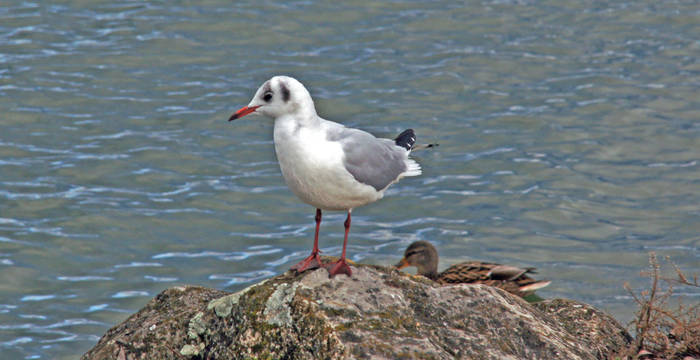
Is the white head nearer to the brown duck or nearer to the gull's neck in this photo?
the gull's neck

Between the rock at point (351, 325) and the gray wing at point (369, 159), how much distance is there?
64 cm

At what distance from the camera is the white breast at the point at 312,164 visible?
596cm

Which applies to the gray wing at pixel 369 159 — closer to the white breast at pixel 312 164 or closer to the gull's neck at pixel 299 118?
the white breast at pixel 312 164

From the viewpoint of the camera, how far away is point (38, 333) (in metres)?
9.73

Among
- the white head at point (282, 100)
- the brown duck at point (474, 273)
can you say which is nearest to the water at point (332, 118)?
the brown duck at point (474, 273)

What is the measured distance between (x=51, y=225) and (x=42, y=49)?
7.55 m

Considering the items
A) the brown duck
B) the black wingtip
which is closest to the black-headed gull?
the black wingtip

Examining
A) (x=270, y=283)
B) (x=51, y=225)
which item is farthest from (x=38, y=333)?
(x=270, y=283)

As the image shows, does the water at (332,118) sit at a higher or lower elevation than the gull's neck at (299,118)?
lower

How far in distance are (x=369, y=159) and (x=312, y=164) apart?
0.55 metres

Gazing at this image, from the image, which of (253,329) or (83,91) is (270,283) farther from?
(83,91)

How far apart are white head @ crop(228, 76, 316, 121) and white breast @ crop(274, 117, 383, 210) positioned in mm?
71

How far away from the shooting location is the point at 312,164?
235 inches

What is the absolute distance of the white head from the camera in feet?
19.7
